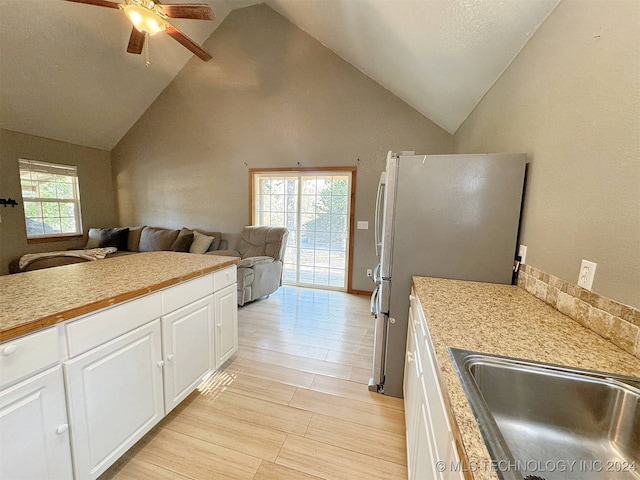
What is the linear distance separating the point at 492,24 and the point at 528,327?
1643 mm

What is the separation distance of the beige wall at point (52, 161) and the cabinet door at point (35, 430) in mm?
4835

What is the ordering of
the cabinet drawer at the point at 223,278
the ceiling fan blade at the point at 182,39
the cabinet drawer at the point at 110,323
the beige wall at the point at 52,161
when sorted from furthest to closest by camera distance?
the beige wall at the point at 52,161
the ceiling fan blade at the point at 182,39
the cabinet drawer at the point at 223,278
the cabinet drawer at the point at 110,323

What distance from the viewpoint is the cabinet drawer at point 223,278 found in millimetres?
1877

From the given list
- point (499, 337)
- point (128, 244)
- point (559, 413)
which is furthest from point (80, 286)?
point (128, 244)

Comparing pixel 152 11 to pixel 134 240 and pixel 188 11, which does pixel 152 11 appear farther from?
pixel 134 240

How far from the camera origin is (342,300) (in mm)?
3867

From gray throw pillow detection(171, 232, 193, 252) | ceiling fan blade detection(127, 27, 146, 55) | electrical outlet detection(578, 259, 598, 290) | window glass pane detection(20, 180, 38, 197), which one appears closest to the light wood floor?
electrical outlet detection(578, 259, 598, 290)

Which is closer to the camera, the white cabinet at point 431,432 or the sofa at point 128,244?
the white cabinet at point 431,432

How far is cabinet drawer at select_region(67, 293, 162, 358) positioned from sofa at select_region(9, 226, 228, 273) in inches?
121

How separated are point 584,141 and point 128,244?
19.6ft

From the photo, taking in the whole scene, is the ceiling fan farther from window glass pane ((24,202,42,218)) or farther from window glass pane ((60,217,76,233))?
window glass pane ((60,217,76,233))

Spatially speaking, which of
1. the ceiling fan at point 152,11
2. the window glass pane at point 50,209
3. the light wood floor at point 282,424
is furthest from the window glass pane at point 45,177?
the light wood floor at point 282,424

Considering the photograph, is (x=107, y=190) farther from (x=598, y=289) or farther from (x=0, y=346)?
(x=598, y=289)

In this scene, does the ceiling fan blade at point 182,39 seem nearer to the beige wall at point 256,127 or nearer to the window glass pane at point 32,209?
the beige wall at point 256,127
